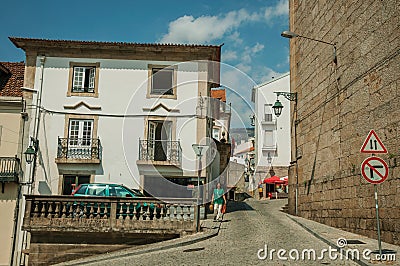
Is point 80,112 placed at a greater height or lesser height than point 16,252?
greater

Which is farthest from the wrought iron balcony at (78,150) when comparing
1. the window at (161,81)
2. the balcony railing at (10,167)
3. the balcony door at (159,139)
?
the window at (161,81)

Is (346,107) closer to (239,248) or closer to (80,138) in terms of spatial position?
(239,248)

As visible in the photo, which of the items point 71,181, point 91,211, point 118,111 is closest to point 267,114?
point 118,111

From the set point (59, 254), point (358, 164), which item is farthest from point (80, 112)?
point (358, 164)

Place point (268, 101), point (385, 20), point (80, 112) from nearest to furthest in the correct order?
point (385, 20), point (80, 112), point (268, 101)

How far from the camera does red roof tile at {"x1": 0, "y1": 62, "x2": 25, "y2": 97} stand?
20.3m

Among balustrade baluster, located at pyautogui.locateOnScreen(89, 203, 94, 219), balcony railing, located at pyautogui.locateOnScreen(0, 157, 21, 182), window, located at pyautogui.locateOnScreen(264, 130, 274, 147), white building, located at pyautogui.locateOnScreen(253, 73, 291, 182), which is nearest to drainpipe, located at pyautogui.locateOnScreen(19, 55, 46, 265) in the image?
balcony railing, located at pyautogui.locateOnScreen(0, 157, 21, 182)

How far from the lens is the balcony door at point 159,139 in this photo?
19.3 metres

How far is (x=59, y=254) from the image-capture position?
1352 centimetres

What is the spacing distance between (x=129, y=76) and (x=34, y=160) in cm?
555

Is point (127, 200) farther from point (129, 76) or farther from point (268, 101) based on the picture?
point (268, 101)

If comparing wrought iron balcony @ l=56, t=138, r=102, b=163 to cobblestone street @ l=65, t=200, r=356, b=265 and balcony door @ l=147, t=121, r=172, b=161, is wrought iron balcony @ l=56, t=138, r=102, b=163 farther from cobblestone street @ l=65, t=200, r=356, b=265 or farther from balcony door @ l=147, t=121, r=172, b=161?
cobblestone street @ l=65, t=200, r=356, b=265

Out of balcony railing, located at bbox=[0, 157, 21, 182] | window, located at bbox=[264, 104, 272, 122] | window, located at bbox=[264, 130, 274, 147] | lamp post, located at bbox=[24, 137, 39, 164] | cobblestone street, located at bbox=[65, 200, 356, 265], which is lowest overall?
cobblestone street, located at bbox=[65, 200, 356, 265]

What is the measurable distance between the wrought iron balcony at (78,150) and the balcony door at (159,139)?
7.44 ft
